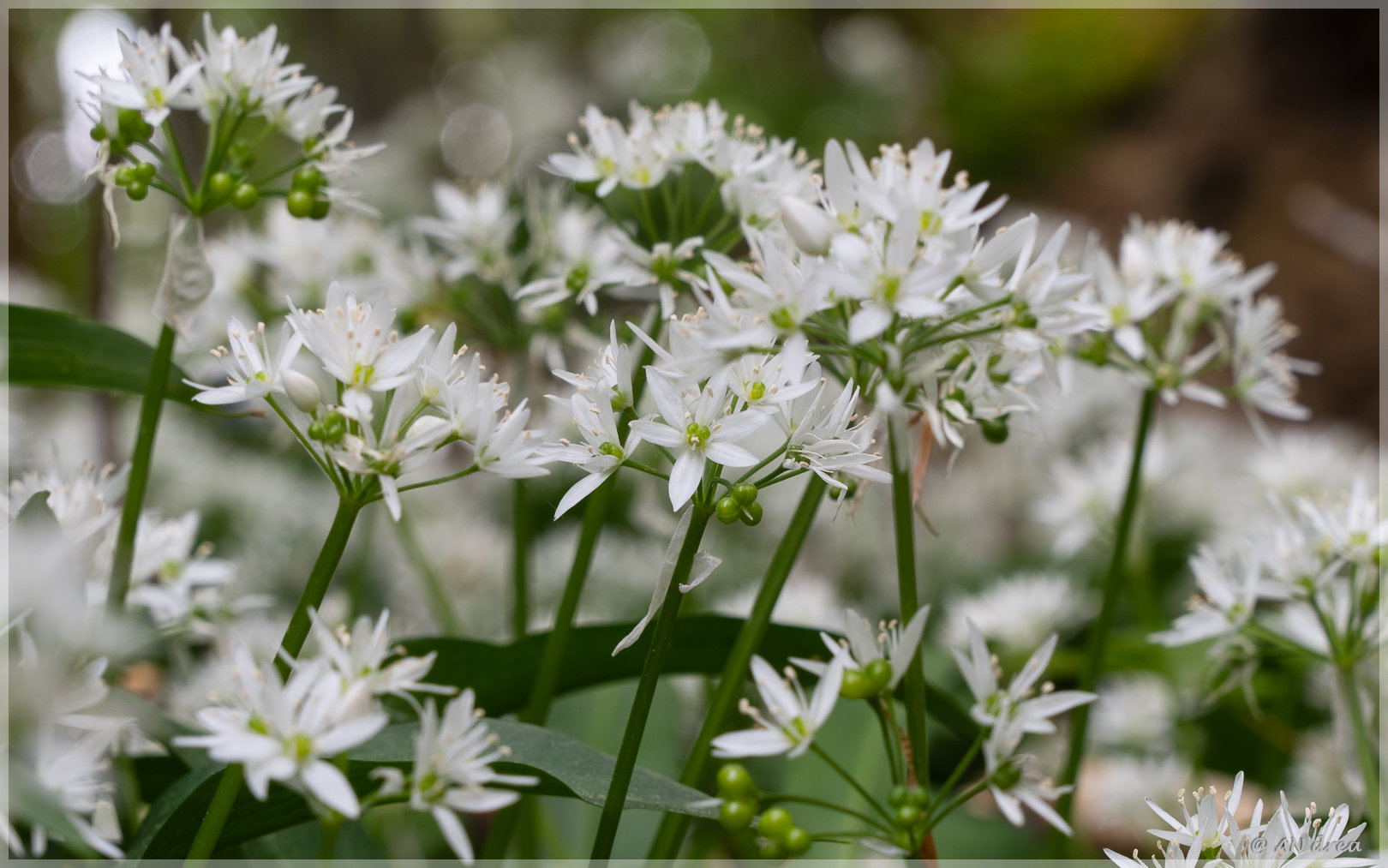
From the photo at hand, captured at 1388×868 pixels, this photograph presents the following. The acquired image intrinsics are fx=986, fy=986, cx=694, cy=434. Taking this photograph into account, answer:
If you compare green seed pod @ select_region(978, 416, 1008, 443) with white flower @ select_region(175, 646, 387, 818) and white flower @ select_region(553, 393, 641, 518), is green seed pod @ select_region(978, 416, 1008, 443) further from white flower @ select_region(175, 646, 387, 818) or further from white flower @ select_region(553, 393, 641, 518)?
white flower @ select_region(175, 646, 387, 818)

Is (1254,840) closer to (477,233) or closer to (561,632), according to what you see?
(561,632)

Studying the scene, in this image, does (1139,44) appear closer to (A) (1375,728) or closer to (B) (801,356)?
(A) (1375,728)

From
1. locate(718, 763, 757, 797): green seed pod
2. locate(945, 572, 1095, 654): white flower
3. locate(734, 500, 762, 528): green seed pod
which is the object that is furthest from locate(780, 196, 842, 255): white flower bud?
locate(945, 572, 1095, 654): white flower

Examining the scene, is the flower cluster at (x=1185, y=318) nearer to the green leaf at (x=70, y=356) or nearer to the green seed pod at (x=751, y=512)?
the green seed pod at (x=751, y=512)

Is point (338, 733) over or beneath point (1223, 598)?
beneath

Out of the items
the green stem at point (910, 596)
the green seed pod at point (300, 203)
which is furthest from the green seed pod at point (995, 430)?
the green seed pod at point (300, 203)

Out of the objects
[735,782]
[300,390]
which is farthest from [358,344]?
[735,782]
